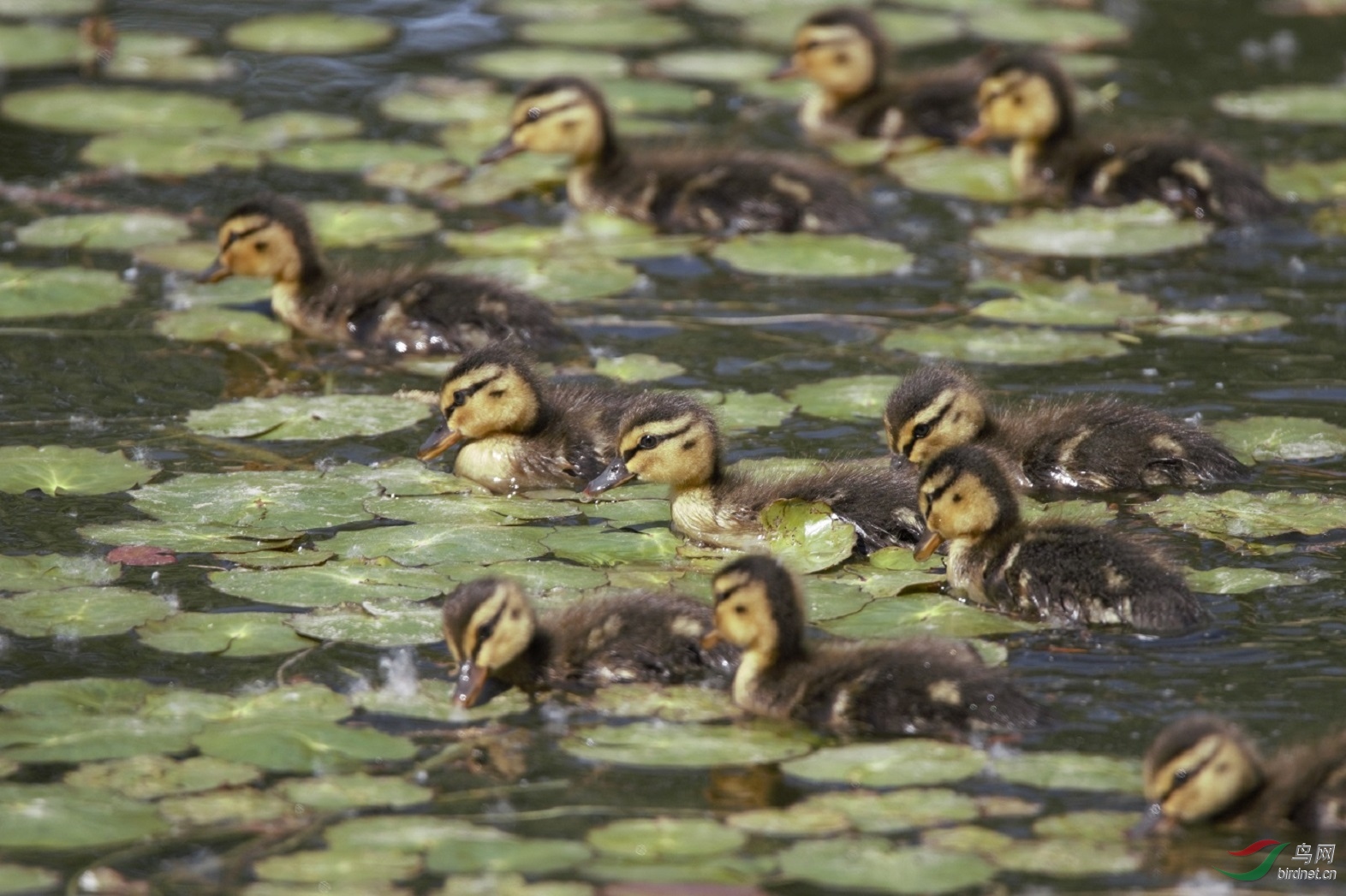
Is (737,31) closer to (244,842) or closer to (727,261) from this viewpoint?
(727,261)

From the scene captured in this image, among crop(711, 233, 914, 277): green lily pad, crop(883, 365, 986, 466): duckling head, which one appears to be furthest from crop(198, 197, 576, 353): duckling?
crop(883, 365, 986, 466): duckling head

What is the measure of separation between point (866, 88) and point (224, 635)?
6004 millimetres

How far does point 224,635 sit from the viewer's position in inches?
211

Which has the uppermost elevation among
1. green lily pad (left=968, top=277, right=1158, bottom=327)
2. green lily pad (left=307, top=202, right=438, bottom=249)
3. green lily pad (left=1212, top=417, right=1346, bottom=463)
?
green lily pad (left=307, top=202, right=438, bottom=249)

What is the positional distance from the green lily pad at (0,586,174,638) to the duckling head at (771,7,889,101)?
5815mm

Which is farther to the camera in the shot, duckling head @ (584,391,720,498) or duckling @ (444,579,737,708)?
duckling head @ (584,391,720,498)

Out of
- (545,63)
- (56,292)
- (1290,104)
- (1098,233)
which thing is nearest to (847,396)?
(1098,233)

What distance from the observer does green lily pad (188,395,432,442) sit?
6.89m

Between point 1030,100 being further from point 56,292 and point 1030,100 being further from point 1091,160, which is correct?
point 56,292

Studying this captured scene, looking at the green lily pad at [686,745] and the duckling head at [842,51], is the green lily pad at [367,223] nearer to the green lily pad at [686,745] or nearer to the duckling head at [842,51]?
the duckling head at [842,51]

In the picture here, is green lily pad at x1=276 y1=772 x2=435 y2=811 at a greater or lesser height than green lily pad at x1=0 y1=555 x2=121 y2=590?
lesser

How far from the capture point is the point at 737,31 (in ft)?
39.9

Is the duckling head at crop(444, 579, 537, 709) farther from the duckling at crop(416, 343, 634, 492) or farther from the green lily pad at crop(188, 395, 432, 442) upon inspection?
the green lily pad at crop(188, 395, 432, 442)

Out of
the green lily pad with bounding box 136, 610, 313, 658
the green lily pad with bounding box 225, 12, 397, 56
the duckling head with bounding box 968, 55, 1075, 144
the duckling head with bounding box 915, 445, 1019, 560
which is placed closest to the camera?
the green lily pad with bounding box 136, 610, 313, 658
